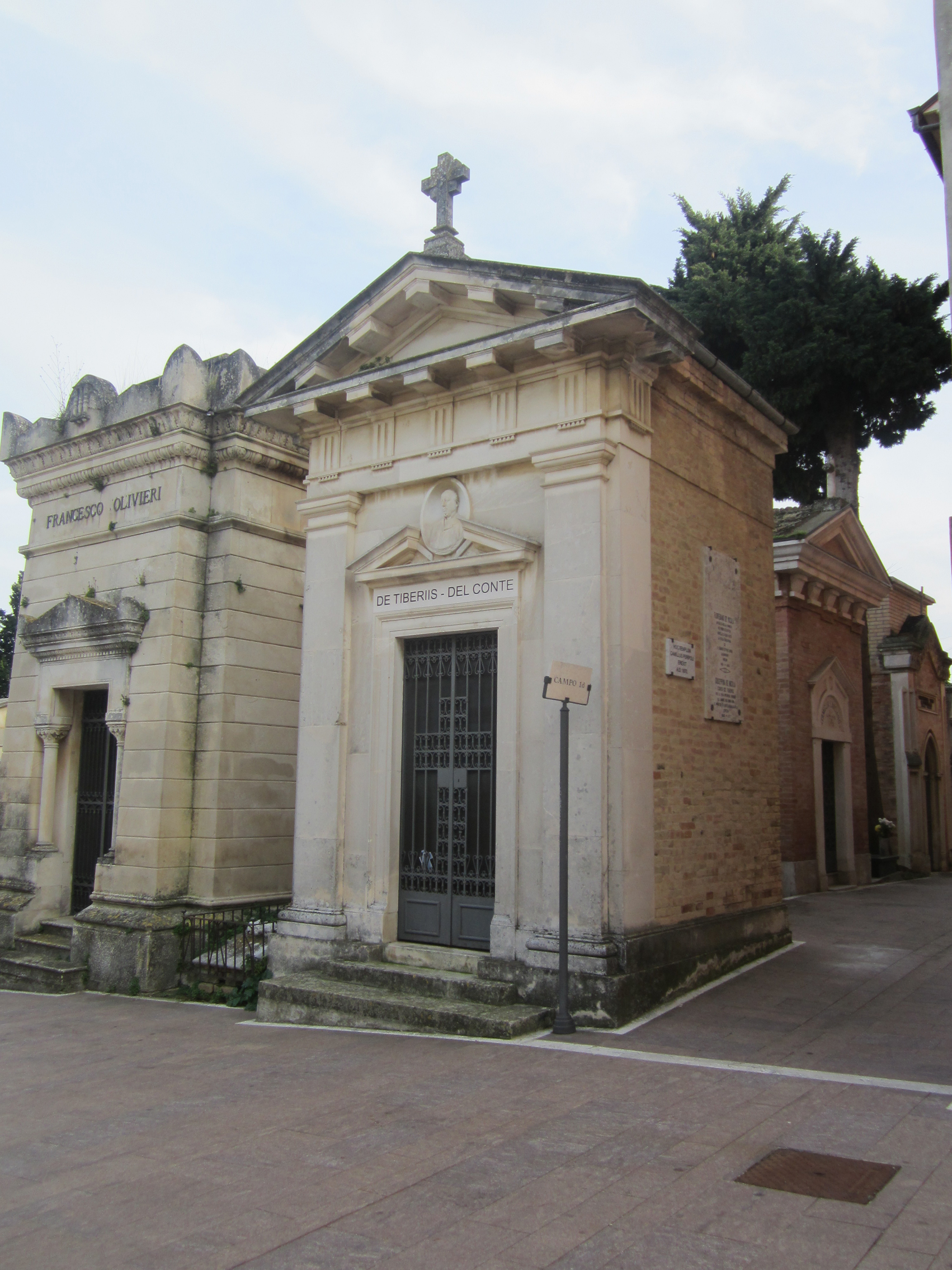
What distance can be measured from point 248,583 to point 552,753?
5.42 m

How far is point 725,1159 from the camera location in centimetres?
496

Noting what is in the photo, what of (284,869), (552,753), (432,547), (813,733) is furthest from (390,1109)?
(813,733)

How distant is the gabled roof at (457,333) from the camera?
855cm

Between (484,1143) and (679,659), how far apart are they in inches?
195

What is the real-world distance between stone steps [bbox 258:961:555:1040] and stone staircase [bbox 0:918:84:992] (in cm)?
351

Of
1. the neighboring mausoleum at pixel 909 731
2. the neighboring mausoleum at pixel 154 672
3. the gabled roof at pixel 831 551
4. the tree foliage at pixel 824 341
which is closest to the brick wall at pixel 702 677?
the neighboring mausoleum at pixel 154 672

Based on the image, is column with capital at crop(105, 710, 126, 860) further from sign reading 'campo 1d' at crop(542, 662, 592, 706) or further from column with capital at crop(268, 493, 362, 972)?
sign reading 'campo 1d' at crop(542, 662, 592, 706)

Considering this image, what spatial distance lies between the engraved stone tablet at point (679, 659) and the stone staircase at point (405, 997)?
2.97 meters

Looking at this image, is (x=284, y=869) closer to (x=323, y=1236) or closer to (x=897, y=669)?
(x=323, y=1236)

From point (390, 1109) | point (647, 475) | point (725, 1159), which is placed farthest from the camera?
point (647, 475)

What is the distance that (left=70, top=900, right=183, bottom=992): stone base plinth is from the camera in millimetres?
11156

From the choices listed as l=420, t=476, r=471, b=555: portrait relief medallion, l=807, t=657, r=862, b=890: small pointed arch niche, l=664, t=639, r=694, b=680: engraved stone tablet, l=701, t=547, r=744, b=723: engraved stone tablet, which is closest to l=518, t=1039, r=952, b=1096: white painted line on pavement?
l=664, t=639, r=694, b=680: engraved stone tablet

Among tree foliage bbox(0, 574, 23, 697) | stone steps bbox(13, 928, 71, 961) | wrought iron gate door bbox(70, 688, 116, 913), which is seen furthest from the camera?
tree foliage bbox(0, 574, 23, 697)

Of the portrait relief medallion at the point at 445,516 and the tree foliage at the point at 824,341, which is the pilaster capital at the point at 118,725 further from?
the tree foliage at the point at 824,341
